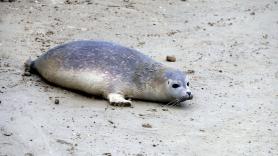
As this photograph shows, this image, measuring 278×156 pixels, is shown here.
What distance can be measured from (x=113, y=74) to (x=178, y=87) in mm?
653

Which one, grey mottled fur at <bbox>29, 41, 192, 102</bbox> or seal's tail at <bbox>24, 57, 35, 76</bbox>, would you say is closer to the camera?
grey mottled fur at <bbox>29, 41, 192, 102</bbox>

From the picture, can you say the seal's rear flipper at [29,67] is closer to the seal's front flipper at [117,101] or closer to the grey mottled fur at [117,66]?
the grey mottled fur at [117,66]

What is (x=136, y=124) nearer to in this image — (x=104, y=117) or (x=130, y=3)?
(x=104, y=117)

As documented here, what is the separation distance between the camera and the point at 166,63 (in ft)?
24.3

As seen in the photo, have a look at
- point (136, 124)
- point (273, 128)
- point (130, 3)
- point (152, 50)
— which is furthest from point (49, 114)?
point (130, 3)

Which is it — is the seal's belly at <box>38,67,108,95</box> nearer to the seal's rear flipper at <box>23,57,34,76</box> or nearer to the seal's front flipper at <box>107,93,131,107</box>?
the seal's front flipper at <box>107,93,131,107</box>

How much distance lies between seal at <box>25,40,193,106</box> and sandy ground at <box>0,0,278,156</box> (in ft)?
0.37

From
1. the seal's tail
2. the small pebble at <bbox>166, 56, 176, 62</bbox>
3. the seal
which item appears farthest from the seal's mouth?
the seal's tail


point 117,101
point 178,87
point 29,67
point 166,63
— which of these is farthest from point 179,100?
point 29,67

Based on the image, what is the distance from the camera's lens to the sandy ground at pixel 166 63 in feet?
16.6

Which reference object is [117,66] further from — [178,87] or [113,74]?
[178,87]

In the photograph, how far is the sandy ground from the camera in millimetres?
5070

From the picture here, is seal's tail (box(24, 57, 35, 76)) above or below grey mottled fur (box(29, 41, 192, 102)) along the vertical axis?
below

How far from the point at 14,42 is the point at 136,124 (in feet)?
9.02
